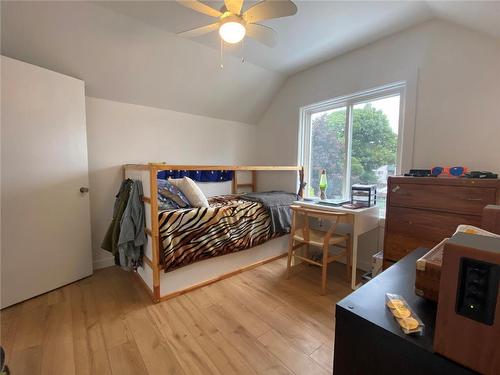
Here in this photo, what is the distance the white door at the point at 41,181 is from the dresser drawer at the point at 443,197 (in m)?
2.85

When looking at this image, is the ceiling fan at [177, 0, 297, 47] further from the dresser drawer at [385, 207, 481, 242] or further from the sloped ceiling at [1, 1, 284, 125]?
the dresser drawer at [385, 207, 481, 242]

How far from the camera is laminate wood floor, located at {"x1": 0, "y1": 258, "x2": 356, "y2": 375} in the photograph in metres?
1.34

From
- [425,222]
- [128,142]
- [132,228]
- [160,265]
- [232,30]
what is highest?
[232,30]

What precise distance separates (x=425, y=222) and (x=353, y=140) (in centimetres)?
127

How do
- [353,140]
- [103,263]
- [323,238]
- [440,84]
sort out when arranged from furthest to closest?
1. [353,140]
2. [103,263]
3. [323,238]
4. [440,84]

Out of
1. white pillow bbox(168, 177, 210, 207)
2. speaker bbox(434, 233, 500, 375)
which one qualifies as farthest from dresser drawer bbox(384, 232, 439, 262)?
white pillow bbox(168, 177, 210, 207)

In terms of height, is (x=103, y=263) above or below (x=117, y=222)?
below

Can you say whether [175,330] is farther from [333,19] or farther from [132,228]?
[333,19]

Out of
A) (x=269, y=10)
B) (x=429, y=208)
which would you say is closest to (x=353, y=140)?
(x=429, y=208)

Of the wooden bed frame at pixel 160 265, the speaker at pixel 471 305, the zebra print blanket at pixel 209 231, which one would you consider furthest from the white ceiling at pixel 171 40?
the speaker at pixel 471 305

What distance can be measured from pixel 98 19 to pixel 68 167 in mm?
1296

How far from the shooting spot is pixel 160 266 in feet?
6.30

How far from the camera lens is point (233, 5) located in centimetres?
143

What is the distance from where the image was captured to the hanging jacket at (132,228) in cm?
198
